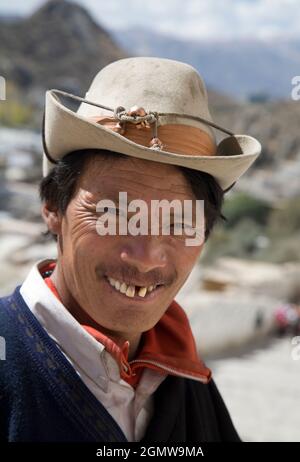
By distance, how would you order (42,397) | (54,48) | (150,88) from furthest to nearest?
(54,48) < (150,88) < (42,397)

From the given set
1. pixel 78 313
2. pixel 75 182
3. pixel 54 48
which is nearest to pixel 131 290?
pixel 78 313

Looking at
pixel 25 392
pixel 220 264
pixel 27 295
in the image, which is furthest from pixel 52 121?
pixel 220 264

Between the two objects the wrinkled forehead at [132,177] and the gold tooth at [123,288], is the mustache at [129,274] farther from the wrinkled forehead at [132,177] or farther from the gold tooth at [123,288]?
the wrinkled forehead at [132,177]

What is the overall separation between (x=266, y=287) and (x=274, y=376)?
23.8ft

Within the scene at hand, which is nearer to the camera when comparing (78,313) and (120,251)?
(120,251)

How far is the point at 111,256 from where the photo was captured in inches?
56.2

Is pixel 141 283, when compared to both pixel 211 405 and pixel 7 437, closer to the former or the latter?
pixel 7 437

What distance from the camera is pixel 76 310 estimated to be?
1547 millimetres

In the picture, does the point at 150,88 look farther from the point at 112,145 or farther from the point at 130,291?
the point at 130,291

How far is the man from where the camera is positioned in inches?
55.6

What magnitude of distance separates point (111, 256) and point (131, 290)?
0.30 ft

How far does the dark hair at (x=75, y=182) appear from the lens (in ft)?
4.95

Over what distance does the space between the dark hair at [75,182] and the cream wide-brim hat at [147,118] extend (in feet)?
0.07

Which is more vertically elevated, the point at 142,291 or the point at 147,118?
the point at 147,118
